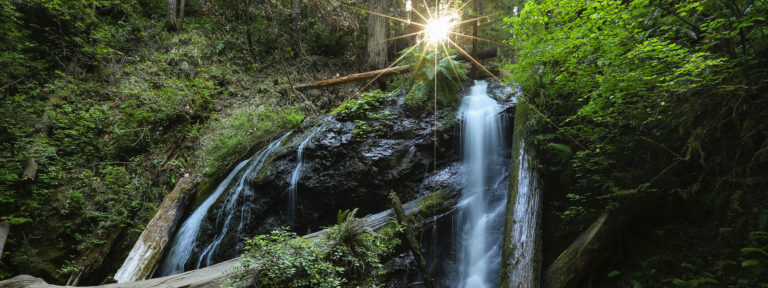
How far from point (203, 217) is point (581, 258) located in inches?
276

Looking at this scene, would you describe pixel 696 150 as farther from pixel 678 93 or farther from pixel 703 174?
pixel 678 93

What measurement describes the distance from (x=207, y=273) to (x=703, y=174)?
6.29 m

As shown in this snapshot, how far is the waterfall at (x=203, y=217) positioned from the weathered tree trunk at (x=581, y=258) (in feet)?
18.3

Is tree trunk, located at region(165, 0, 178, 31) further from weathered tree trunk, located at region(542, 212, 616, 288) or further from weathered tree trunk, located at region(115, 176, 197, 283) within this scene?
weathered tree trunk, located at region(542, 212, 616, 288)

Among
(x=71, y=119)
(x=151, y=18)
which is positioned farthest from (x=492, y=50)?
(x=151, y=18)

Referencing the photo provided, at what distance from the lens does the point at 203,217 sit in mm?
6055

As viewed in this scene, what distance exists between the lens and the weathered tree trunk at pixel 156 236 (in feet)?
16.6

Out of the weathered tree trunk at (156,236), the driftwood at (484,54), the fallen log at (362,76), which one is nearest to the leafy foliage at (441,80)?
the fallen log at (362,76)

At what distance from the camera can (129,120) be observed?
26.9 feet

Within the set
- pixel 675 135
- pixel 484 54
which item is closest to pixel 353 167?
pixel 675 135

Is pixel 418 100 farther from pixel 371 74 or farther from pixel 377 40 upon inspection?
pixel 377 40

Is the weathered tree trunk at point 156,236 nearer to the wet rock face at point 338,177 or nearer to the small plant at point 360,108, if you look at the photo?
the wet rock face at point 338,177

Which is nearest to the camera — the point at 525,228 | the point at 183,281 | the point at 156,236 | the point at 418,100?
the point at 183,281

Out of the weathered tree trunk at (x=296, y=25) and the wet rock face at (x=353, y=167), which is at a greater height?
the weathered tree trunk at (x=296, y=25)
